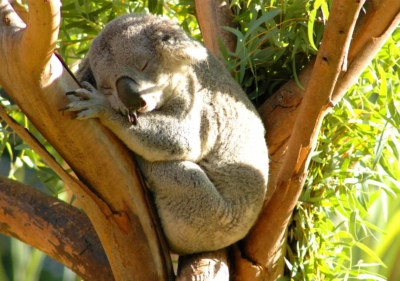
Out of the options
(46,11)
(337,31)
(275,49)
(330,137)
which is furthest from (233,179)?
(46,11)

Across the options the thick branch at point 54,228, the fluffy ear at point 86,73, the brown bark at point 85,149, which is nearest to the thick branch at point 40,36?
the brown bark at point 85,149

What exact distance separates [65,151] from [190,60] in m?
0.73

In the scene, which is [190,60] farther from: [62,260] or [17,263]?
[17,263]

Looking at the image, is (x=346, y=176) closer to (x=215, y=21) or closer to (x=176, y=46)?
(x=176, y=46)

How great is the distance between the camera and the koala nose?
7.28 ft

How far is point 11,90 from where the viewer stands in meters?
1.93

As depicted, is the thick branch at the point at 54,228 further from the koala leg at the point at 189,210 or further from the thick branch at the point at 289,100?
the thick branch at the point at 289,100

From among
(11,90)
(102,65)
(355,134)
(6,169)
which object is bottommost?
(6,169)

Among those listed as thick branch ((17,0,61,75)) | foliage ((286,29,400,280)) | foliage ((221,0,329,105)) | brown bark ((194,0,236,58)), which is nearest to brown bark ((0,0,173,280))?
thick branch ((17,0,61,75))

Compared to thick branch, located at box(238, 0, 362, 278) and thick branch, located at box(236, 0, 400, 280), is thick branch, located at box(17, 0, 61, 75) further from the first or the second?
thick branch, located at box(236, 0, 400, 280)

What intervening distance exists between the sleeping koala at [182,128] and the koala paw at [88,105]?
4cm

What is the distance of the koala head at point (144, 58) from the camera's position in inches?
93.3

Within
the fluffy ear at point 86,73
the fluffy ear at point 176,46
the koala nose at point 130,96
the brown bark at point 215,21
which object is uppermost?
the fluffy ear at point 176,46

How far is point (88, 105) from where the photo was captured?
2.01 meters
